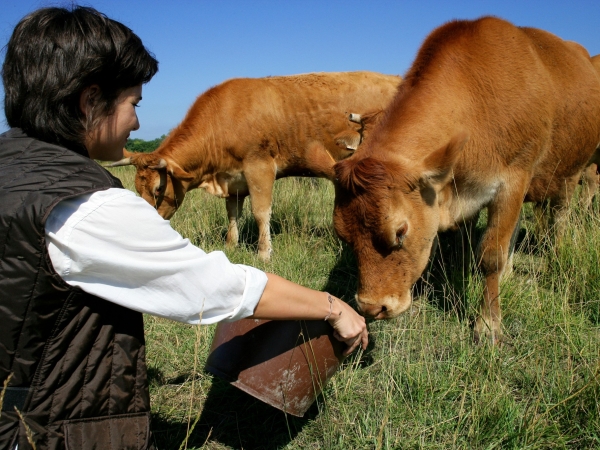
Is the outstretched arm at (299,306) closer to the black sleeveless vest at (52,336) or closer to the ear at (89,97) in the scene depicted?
the black sleeveless vest at (52,336)

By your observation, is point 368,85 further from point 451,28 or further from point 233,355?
point 233,355

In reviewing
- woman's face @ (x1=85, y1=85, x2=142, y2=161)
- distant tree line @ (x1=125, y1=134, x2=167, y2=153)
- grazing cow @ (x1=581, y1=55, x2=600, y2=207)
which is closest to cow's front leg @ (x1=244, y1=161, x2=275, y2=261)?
grazing cow @ (x1=581, y1=55, x2=600, y2=207)

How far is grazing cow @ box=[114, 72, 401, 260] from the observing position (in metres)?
7.08

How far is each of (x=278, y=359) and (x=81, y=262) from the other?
1.26 meters

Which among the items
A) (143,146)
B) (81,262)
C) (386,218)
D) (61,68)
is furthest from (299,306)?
(143,146)

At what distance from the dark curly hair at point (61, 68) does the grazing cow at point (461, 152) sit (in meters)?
1.80

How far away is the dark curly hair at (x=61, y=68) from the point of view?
180 cm

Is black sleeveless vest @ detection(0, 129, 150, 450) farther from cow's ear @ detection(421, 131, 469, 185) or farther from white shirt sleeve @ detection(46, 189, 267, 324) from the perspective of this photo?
cow's ear @ detection(421, 131, 469, 185)

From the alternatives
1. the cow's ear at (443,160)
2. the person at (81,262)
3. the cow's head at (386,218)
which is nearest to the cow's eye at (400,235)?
the cow's head at (386,218)

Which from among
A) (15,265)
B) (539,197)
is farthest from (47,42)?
(539,197)

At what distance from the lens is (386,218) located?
328 centimetres

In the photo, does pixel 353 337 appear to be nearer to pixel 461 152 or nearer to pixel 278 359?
pixel 278 359

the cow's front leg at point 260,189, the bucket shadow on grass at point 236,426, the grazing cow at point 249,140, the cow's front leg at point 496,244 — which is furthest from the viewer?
the cow's front leg at point 260,189

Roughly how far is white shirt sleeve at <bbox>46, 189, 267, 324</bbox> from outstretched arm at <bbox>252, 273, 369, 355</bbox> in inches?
2.5
